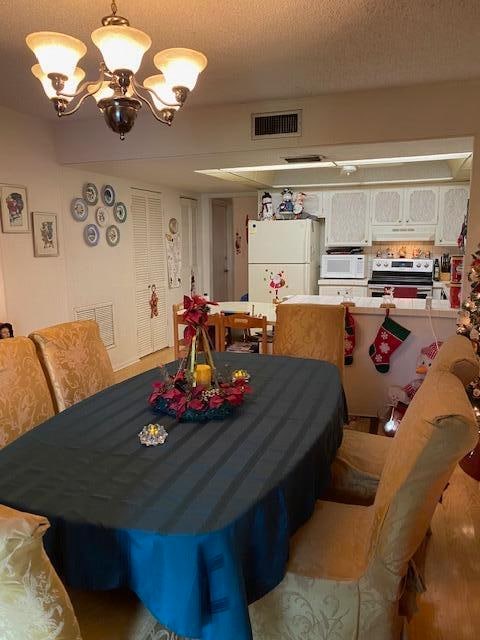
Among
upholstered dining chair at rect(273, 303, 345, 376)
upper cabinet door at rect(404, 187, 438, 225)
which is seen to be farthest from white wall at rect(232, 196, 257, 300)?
upholstered dining chair at rect(273, 303, 345, 376)

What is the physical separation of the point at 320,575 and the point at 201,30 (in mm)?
2392

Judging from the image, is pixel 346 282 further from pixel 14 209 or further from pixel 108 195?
pixel 14 209

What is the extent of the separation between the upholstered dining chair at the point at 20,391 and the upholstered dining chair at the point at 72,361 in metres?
0.06

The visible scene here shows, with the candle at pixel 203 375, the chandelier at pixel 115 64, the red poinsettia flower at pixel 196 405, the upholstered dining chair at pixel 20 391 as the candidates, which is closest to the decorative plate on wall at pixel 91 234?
the upholstered dining chair at pixel 20 391

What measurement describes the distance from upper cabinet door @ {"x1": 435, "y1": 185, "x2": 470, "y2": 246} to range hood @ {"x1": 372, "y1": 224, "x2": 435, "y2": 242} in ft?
0.36

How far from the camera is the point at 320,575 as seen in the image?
1.38 meters

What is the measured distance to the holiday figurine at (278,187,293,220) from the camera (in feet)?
19.4

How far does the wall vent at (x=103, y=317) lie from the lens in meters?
4.66

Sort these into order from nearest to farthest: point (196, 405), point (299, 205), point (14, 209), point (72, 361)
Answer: point (196, 405) < point (72, 361) < point (14, 209) < point (299, 205)

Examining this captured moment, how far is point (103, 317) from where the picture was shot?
492cm

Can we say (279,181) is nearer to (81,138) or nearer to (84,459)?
(81,138)

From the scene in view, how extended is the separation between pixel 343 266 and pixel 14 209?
149 inches

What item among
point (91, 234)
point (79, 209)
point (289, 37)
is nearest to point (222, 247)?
point (91, 234)

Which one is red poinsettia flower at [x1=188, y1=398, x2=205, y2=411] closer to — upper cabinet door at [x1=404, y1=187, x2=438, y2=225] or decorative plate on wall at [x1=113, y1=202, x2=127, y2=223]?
decorative plate on wall at [x1=113, y1=202, x2=127, y2=223]
